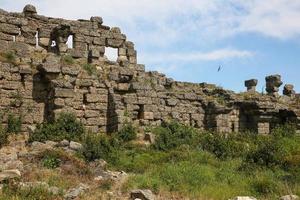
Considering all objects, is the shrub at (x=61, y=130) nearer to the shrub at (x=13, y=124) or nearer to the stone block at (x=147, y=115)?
the shrub at (x=13, y=124)

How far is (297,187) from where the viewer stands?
47.3 feet

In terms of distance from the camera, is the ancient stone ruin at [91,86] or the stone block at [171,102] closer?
the ancient stone ruin at [91,86]

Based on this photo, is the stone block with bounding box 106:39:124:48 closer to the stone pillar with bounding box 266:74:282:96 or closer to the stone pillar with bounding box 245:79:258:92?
the stone pillar with bounding box 245:79:258:92

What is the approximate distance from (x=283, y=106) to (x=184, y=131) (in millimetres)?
7426

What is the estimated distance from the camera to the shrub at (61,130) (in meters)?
18.8

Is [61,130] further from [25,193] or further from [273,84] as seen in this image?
→ [273,84]

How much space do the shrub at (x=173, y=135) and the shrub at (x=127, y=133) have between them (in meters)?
0.98

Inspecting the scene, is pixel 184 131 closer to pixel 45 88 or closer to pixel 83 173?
pixel 45 88

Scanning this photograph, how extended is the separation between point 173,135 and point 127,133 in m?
2.06

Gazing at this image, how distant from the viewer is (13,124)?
62.8ft

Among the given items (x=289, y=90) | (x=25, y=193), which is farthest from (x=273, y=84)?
(x=25, y=193)

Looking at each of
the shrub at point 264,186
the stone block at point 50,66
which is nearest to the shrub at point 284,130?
the shrub at point 264,186

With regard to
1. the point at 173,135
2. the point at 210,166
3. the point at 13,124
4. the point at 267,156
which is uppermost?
the point at 13,124

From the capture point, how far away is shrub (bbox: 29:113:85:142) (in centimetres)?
1881
